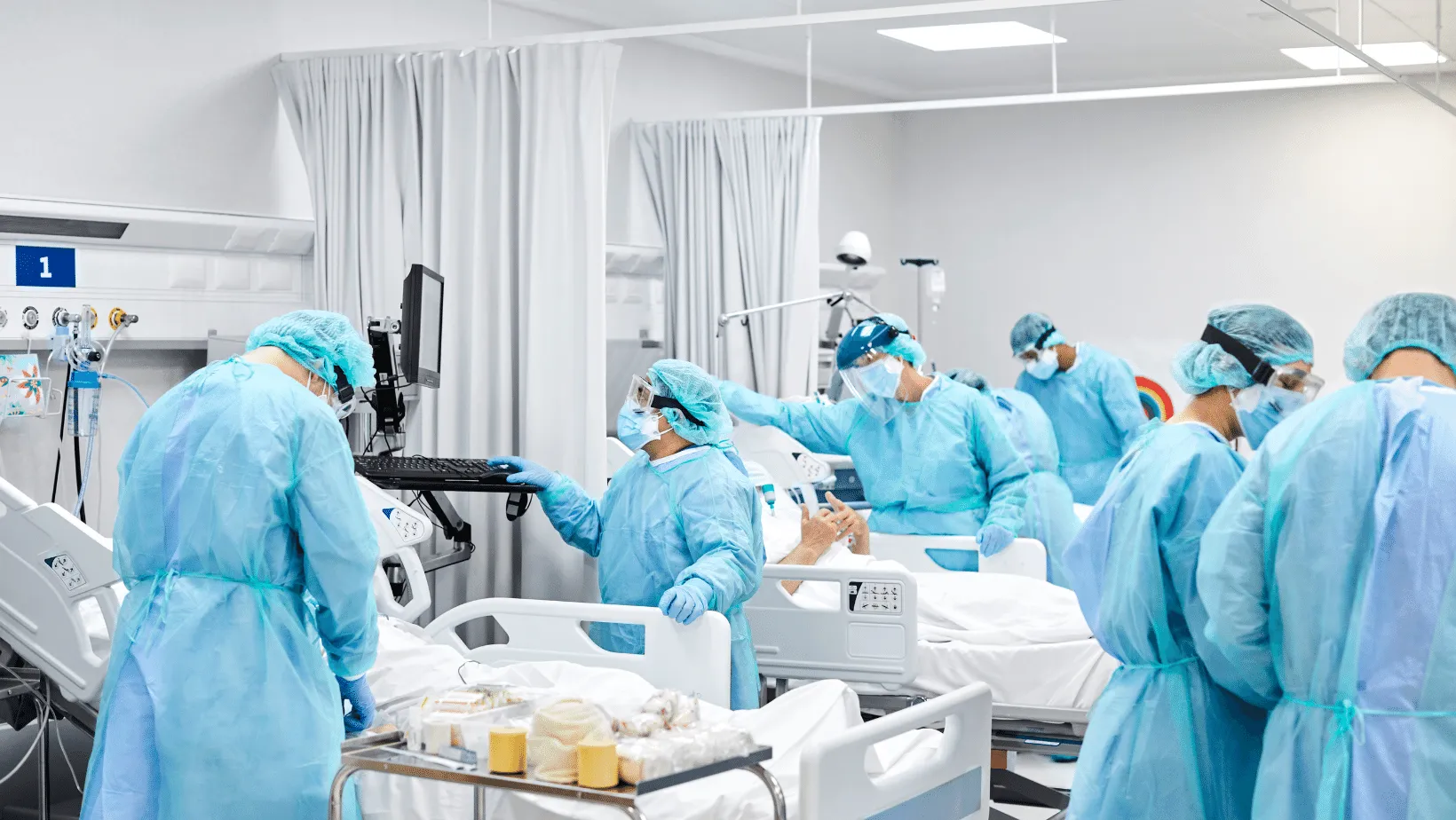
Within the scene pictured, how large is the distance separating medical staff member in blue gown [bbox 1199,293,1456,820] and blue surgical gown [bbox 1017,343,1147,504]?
3.93 metres

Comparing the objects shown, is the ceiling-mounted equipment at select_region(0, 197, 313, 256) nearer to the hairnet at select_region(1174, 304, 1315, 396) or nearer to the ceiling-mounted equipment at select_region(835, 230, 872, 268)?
the ceiling-mounted equipment at select_region(835, 230, 872, 268)

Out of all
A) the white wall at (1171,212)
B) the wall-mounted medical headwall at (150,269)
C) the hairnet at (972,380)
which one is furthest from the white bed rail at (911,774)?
the white wall at (1171,212)

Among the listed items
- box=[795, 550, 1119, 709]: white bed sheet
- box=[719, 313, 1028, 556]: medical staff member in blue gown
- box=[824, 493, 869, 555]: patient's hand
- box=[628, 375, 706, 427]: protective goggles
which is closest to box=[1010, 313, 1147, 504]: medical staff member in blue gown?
box=[719, 313, 1028, 556]: medical staff member in blue gown

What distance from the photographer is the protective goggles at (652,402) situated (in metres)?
3.47

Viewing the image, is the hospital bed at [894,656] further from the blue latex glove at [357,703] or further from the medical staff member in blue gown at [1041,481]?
the medical staff member in blue gown at [1041,481]

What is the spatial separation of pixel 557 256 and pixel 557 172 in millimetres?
236

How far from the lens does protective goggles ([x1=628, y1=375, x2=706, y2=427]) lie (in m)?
3.47

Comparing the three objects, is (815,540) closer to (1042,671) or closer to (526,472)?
(1042,671)

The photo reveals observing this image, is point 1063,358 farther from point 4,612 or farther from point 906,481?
point 4,612

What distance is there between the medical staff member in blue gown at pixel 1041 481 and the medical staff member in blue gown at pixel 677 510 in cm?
188

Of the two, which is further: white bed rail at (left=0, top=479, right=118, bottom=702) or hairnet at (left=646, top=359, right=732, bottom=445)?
hairnet at (left=646, top=359, right=732, bottom=445)

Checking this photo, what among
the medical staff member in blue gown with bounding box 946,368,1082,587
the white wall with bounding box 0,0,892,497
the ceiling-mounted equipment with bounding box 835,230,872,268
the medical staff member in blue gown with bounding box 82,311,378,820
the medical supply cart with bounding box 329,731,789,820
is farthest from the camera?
the ceiling-mounted equipment with bounding box 835,230,872,268

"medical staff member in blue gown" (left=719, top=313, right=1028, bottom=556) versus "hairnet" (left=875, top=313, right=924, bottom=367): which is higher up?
"hairnet" (left=875, top=313, right=924, bottom=367)

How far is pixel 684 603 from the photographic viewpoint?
3.09 meters
